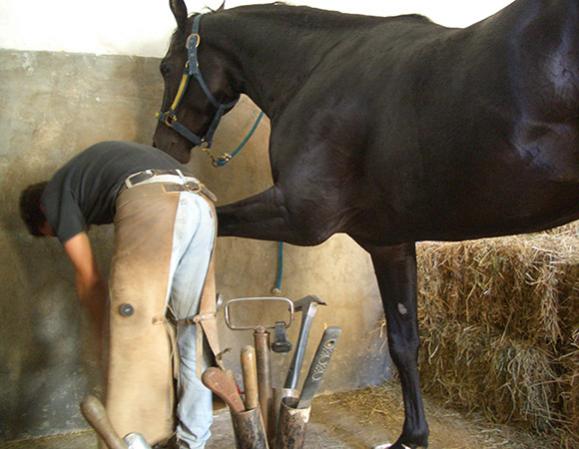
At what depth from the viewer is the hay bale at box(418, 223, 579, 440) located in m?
2.60

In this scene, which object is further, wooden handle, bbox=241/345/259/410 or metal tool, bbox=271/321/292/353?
metal tool, bbox=271/321/292/353

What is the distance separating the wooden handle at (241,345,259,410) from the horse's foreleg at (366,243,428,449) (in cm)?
125

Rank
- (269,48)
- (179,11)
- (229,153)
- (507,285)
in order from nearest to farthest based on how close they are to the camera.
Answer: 1. (269,48)
2. (179,11)
3. (507,285)
4. (229,153)

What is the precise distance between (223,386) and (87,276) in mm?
694

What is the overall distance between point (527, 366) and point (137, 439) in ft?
6.57

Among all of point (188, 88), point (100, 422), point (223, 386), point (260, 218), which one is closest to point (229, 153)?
point (188, 88)

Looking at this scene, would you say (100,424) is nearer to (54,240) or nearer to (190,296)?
(190,296)

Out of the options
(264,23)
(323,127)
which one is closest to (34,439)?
(323,127)

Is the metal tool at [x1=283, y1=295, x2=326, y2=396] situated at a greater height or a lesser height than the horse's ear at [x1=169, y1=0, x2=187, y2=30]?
lesser

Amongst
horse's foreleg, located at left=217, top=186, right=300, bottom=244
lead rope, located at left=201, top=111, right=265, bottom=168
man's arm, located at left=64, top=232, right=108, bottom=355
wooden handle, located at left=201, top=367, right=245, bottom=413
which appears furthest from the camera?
lead rope, located at left=201, top=111, right=265, bottom=168

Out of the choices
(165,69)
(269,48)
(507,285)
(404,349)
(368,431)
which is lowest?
(368,431)

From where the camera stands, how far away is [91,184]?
188cm

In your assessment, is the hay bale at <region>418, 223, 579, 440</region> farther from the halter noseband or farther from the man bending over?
the man bending over

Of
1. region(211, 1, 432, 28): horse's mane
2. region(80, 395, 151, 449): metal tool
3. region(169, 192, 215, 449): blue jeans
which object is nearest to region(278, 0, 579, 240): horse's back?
region(211, 1, 432, 28): horse's mane
